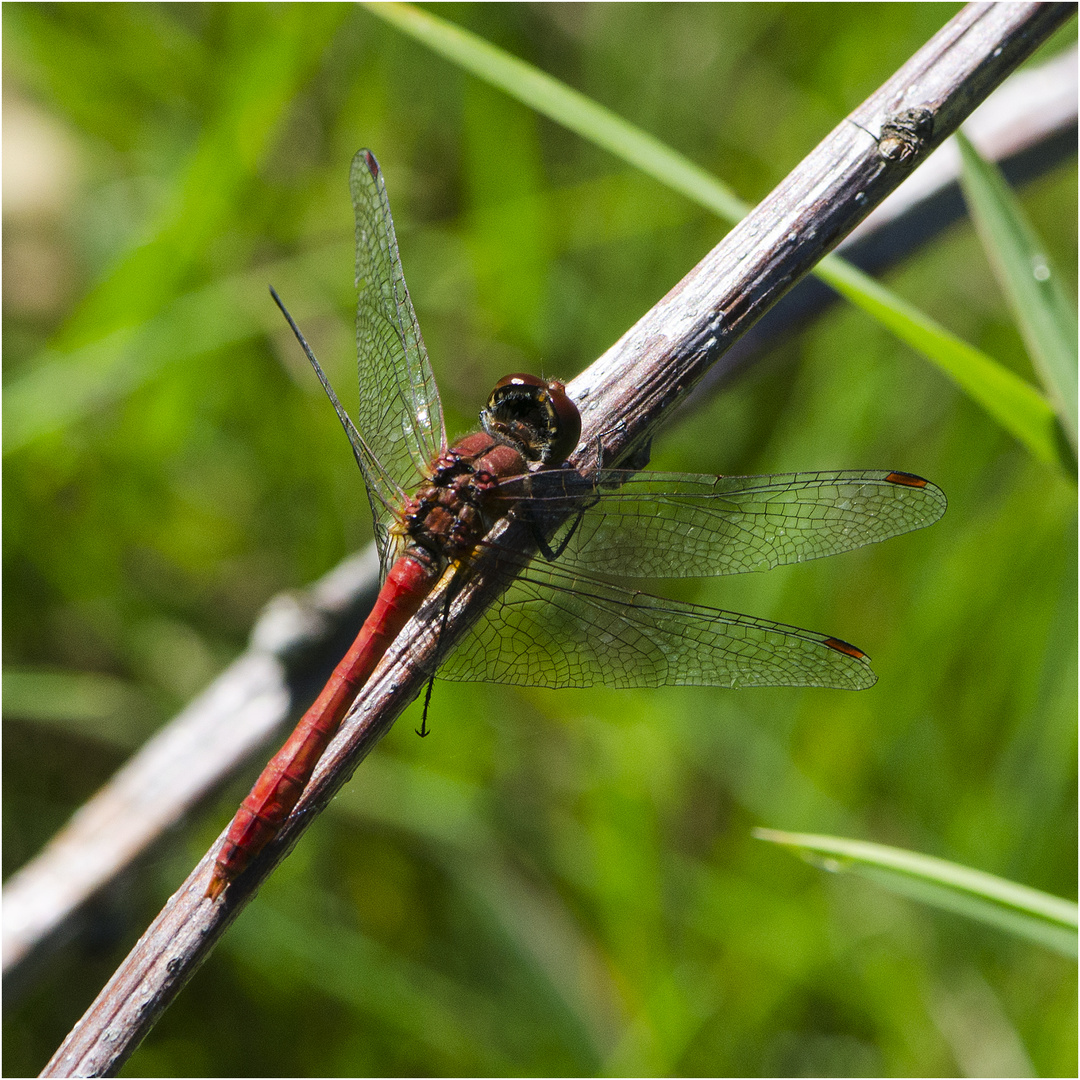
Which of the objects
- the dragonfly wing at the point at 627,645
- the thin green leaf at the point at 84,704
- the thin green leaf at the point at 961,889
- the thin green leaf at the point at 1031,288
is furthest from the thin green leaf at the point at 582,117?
the thin green leaf at the point at 84,704

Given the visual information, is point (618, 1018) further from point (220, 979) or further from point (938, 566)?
point (938, 566)

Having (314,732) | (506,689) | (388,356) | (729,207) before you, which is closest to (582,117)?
(729,207)

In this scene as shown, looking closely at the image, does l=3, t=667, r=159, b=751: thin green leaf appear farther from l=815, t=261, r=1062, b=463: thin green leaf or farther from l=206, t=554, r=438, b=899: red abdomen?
l=815, t=261, r=1062, b=463: thin green leaf

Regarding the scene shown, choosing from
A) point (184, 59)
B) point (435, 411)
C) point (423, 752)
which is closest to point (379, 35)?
point (184, 59)

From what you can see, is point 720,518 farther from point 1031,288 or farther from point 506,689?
point 506,689

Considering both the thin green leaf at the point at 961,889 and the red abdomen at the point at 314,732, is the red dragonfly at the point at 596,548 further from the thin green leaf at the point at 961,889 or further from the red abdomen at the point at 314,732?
the thin green leaf at the point at 961,889

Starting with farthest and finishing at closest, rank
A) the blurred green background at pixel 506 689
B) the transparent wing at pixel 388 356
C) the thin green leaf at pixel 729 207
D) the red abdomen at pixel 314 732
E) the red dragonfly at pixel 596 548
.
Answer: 1. the blurred green background at pixel 506 689
2. the transparent wing at pixel 388 356
3. the red dragonfly at pixel 596 548
4. the thin green leaf at pixel 729 207
5. the red abdomen at pixel 314 732

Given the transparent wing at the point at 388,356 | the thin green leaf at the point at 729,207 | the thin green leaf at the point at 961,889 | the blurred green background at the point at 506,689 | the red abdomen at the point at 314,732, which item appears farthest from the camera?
the blurred green background at the point at 506,689
